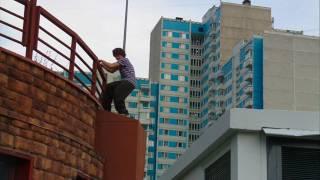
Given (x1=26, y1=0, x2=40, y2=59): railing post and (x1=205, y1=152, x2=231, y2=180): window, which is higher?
(x1=26, y1=0, x2=40, y2=59): railing post

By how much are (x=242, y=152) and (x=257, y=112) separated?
2.23 ft

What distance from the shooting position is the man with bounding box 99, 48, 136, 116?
12.3m

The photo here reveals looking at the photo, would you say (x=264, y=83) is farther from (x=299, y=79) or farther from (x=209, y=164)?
(x=209, y=164)

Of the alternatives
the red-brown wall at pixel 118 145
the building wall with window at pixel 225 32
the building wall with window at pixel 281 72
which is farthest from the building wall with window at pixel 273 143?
the building wall with window at pixel 225 32

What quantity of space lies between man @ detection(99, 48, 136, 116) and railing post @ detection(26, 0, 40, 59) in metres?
2.42

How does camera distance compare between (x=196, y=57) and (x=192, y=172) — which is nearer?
(x=192, y=172)

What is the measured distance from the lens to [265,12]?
105250 mm

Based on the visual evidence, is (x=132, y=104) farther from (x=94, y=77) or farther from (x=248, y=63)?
(x=94, y=77)

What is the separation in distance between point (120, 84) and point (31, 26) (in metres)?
2.81

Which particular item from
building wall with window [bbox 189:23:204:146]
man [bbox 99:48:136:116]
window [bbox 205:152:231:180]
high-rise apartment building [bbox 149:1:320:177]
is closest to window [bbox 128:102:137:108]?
high-rise apartment building [bbox 149:1:320:177]

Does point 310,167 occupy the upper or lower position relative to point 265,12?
lower

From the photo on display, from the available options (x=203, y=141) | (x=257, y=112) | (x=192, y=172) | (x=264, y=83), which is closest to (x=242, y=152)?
(x=257, y=112)

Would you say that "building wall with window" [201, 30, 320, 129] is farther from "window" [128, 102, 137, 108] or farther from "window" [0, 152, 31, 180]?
"window" [0, 152, 31, 180]

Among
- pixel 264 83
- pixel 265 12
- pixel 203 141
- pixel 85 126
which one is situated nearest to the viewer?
pixel 85 126
